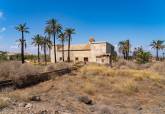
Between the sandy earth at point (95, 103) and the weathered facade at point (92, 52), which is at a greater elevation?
the weathered facade at point (92, 52)

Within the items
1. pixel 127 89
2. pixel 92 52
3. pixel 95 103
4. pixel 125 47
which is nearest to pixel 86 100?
pixel 95 103

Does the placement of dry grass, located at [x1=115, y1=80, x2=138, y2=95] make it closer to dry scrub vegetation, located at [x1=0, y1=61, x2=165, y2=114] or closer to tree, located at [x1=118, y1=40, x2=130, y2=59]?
dry scrub vegetation, located at [x1=0, y1=61, x2=165, y2=114]

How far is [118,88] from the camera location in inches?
770

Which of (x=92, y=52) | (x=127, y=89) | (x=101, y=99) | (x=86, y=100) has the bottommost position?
(x=101, y=99)

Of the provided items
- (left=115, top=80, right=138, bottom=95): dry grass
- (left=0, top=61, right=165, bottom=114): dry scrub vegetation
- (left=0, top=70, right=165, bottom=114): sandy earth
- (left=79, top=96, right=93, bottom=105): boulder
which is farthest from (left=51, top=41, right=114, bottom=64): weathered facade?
(left=79, top=96, right=93, bottom=105): boulder

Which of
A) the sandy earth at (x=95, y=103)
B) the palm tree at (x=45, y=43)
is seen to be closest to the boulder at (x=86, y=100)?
the sandy earth at (x=95, y=103)

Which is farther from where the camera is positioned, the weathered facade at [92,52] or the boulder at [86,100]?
the weathered facade at [92,52]

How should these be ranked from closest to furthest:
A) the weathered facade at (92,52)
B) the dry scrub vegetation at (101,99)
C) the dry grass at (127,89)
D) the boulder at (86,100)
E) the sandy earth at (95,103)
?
1. the sandy earth at (95,103)
2. the dry scrub vegetation at (101,99)
3. the boulder at (86,100)
4. the dry grass at (127,89)
5. the weathered facade at (92,52)

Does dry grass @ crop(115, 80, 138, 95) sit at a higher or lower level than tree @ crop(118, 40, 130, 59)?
lower

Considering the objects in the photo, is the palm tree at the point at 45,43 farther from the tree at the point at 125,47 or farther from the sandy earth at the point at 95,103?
the sandy earth at the point at 95,103

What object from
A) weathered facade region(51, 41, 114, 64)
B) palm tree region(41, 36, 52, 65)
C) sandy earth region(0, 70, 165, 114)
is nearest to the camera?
sandy earth region(0, 70, 165, 114)

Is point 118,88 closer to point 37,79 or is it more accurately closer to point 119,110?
point 119,110

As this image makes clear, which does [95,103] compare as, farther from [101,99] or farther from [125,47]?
[125,47]

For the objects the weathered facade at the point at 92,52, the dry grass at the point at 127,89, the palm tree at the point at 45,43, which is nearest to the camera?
the dry grass at the point at 127,89
